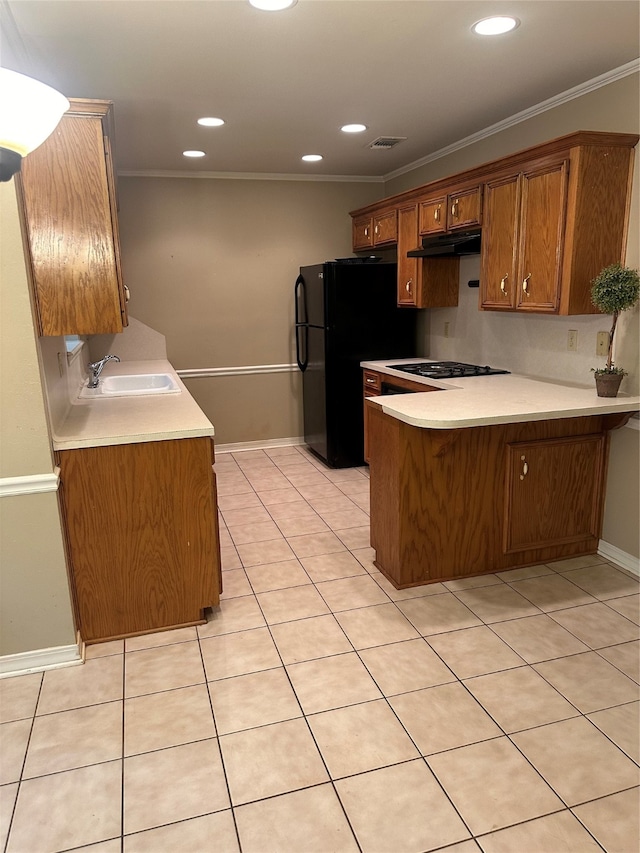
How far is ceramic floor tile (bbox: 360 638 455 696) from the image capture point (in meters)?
2.19

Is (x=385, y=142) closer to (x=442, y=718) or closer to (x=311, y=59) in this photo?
(x=311, y=59)

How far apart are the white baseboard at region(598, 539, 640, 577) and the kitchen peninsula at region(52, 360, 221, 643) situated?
2052 millimetres

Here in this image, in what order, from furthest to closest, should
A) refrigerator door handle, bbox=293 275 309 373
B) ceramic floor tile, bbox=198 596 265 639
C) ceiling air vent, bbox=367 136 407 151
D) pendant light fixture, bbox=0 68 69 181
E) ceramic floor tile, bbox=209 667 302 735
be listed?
refrigerator door handle, bbox=293 275 309 373
ceiling air vent, bbox=367 136 407 151
ceramic floor tile, bbox=198 596 265 639
ceramic floor tile, bbox=209 667 302 735
pendant light fixture, bbox=0 68 69 181

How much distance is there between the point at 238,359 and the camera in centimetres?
529

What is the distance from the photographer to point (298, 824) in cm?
162

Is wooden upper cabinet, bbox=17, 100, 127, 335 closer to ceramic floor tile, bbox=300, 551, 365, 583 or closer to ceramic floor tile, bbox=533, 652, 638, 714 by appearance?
ceramic floor tile, bbox=300, 551, 365, 583

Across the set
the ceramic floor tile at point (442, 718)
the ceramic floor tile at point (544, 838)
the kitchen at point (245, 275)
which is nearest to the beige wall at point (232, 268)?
→ the kitchen at point (245, 275)

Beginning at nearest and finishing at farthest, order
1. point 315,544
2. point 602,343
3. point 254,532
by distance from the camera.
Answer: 1. point 602,343
2. point 315,544
3. point 254,532

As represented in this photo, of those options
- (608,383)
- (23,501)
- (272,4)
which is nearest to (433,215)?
(608,383)

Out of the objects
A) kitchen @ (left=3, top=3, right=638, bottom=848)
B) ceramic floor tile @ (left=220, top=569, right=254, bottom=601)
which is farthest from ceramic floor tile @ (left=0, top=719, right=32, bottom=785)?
kitchen @ (left=3, top=3, right=638, bottom=848)

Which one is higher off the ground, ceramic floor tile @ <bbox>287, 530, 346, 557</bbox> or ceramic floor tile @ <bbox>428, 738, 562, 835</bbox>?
ceramic floor tile @ <bbox>287, 530, 346, 557</bbox>

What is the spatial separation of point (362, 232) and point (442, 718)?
162 inches

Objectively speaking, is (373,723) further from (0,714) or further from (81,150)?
(81,150)

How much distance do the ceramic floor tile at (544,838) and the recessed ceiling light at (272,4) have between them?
264 cm
